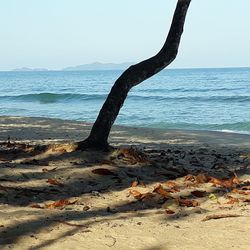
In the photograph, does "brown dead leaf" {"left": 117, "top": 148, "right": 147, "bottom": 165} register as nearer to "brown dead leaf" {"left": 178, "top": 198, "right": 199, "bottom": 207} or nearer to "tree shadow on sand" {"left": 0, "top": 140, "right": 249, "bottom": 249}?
"tree shadow on sand" {"left": 0, "top": 140, "right": 249, "bottom": 249}

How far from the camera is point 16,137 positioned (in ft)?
34.0

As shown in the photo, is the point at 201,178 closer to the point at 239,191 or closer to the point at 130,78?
the point at 239,191

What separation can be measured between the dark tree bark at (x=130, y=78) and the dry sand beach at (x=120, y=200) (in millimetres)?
230

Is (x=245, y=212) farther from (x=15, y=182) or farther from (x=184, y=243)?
(x=15, y=182)

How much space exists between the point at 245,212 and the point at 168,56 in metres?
2.60

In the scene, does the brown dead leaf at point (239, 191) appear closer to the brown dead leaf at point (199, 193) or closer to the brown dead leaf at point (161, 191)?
the brown dead leaf at point (199, 193)

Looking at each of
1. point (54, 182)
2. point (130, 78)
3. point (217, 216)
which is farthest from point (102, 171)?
point (217, 216)

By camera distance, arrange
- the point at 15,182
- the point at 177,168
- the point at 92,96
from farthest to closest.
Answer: the point at 92,96 → the point at 177,168 → the point at 15,182

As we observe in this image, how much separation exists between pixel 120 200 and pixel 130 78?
1945mm

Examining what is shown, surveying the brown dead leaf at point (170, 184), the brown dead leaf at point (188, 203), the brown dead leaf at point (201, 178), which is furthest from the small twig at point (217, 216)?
the brown dead leaf at point (201, 178)

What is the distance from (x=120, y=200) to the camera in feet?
15.3

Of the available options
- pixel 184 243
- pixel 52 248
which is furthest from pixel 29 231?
pixel 184 243

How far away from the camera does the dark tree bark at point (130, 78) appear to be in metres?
6.10

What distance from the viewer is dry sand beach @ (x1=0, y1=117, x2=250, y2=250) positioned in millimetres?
3402
